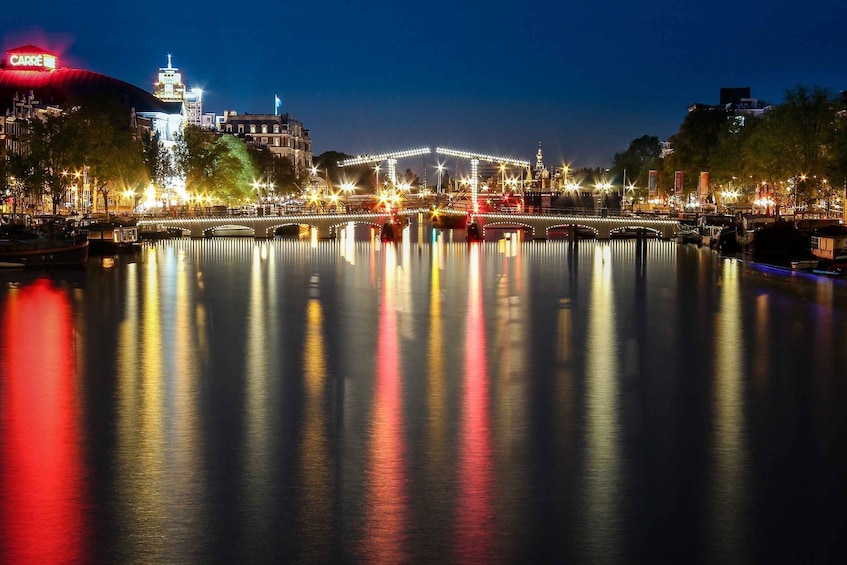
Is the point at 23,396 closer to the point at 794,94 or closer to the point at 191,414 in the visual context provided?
the point at 191,414

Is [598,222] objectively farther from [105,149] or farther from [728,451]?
[728,451]

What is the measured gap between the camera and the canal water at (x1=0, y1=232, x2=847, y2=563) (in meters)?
15.1

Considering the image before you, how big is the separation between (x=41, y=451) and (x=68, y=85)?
13086 cm

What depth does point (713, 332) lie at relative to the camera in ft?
119

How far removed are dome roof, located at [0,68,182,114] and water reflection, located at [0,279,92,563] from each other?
10947 cm

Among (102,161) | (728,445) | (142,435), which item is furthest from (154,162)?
(728,445)

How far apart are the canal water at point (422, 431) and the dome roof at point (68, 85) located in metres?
101

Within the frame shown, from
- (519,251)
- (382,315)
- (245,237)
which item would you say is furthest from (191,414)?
(245,237)

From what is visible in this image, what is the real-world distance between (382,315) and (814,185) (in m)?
58.3

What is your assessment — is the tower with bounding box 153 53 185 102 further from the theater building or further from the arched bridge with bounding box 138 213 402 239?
the arched bridge with bounding box 138 213 402 239

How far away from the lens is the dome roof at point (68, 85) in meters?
138

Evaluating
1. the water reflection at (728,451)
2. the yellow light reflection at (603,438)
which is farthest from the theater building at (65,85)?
the water reflection at (728,451)

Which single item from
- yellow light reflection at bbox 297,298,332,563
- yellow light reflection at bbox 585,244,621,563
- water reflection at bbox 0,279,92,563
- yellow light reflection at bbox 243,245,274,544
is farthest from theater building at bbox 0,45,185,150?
A: yellow light reflection at bbox 297,298,332,563

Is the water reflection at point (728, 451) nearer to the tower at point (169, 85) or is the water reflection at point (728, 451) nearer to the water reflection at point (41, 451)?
the water reflection at point (41, 451)
